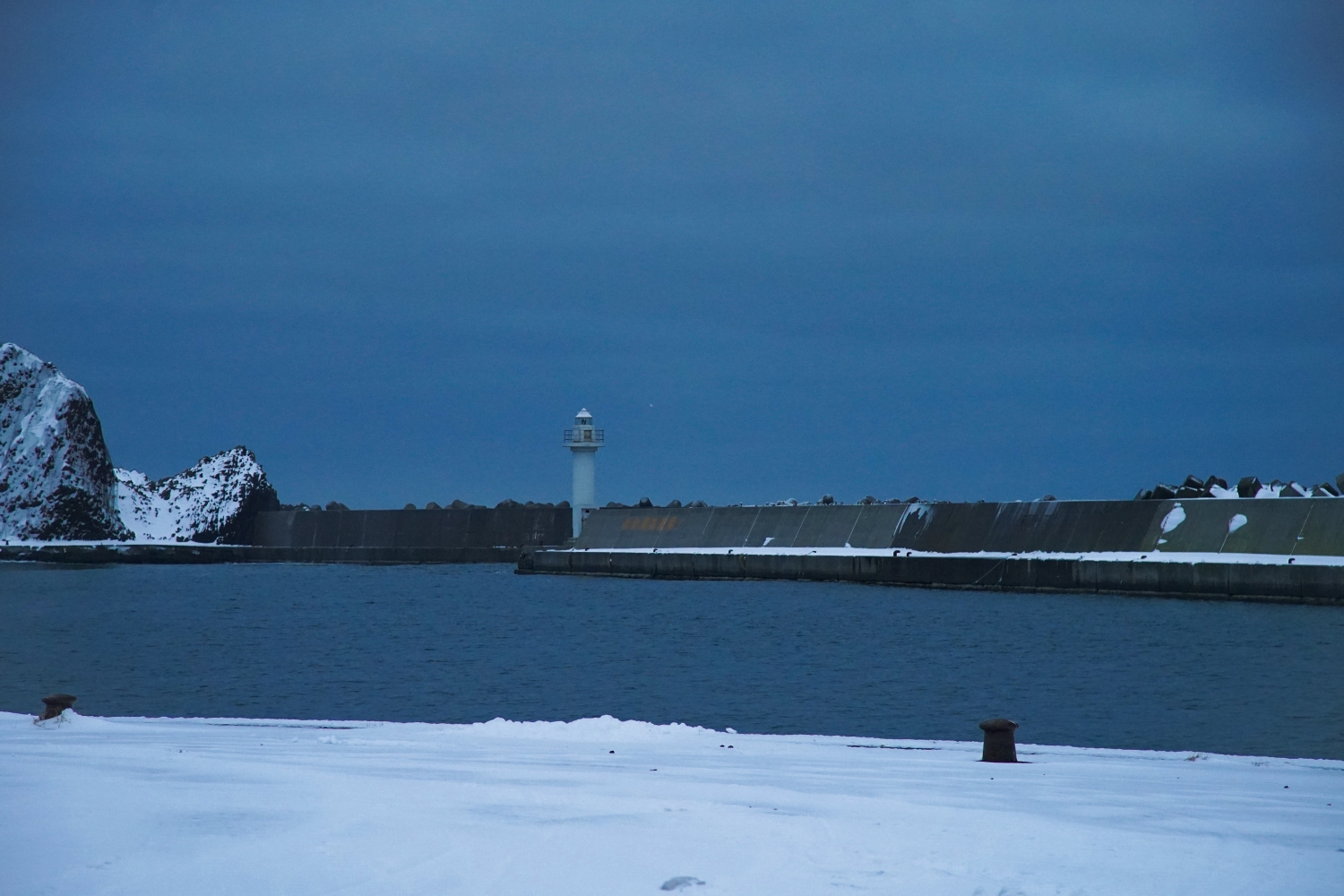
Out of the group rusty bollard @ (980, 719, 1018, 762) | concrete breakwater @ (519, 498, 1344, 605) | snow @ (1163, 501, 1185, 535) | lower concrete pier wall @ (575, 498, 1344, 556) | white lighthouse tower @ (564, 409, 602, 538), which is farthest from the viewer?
white lighthouse tower @ (564, 409, 602, 538)

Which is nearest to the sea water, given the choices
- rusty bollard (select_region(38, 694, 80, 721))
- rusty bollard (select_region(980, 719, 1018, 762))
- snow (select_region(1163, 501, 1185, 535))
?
snow (select_region(1163, 501, 1185, 535))

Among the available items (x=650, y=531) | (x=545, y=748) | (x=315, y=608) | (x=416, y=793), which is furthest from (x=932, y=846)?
(x=650, y=531)

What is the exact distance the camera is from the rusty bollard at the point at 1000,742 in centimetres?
821

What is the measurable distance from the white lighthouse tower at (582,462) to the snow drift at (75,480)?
27.5m

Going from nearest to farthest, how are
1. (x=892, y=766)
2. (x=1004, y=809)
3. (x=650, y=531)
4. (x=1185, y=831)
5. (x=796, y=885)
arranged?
1. (x=796, y=885)
2. (x=1185, y=831)
3. (x=1004, y=809)
4. (x=892, y=766)
5. (x=650, y=531)

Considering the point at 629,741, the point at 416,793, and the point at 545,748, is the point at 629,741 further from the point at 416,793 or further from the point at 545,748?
the point at 416,793

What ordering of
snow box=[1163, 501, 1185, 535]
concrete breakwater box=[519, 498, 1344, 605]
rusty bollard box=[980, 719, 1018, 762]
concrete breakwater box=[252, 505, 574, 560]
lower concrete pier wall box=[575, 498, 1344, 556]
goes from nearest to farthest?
rusty bollard box=[980, 719, 1018, 762] < concrete breakwater box=[519, 498, 1344, 605] < lower concrete pier wall box=[575, 498, 1344, 556] < snow box=[1163, 501, 1185, 535] < concrete breakwater box=[252, 505, 574, 560]

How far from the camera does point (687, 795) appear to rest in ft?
19.5

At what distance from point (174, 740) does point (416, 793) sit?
13.3 feet

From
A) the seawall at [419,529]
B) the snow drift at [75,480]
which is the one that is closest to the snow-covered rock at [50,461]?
the snow drift at [75,480]

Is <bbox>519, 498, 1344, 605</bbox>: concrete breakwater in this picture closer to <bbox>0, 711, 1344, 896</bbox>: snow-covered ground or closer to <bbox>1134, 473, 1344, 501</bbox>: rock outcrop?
<bbox>1134, 473, 1344, 501</bbox>: rock outcrop

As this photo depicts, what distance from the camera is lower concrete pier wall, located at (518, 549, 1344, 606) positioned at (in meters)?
27.7

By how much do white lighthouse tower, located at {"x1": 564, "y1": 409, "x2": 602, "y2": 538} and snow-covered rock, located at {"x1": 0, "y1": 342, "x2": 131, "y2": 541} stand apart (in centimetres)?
3611

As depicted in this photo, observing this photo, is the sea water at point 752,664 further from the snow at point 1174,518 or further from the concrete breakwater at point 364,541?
the concrete breakwater at point 364,541
